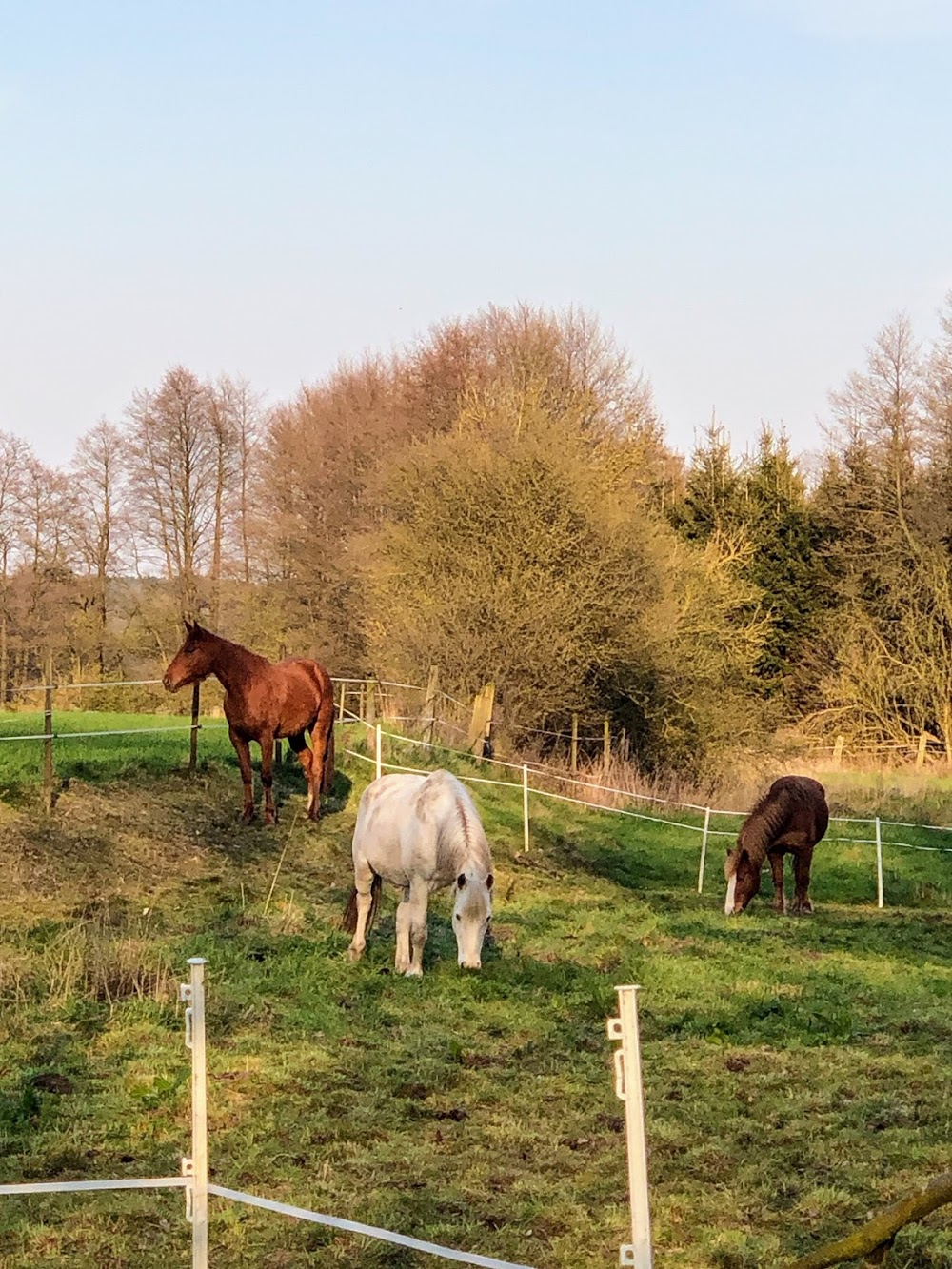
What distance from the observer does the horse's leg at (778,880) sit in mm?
14453

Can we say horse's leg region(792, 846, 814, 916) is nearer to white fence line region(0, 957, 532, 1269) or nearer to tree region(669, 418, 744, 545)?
white fence line region(0, 957, 532, 1269)

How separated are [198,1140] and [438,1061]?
3596mm

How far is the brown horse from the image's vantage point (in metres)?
14.7

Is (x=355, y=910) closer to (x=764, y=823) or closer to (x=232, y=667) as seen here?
(x=232, y=667)

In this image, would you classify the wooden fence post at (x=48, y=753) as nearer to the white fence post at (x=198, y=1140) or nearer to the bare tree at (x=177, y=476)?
the white fence post at (x=198, y=1140)

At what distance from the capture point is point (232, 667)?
14805mm

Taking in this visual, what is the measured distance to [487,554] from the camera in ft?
81.0

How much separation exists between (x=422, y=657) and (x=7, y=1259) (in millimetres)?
20597

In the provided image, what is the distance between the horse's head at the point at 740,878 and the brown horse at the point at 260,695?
190 inches

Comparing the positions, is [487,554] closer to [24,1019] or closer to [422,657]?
[422,657]

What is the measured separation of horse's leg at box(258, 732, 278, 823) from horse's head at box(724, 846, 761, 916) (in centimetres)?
512

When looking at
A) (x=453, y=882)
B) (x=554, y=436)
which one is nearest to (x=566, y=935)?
(x=453, y=882)

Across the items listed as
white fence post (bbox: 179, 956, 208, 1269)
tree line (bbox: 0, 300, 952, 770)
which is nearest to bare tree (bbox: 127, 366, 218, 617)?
tree line (bbox: 0, 300, 952, 770)

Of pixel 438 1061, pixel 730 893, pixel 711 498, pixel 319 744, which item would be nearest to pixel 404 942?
pixel 438 1061
